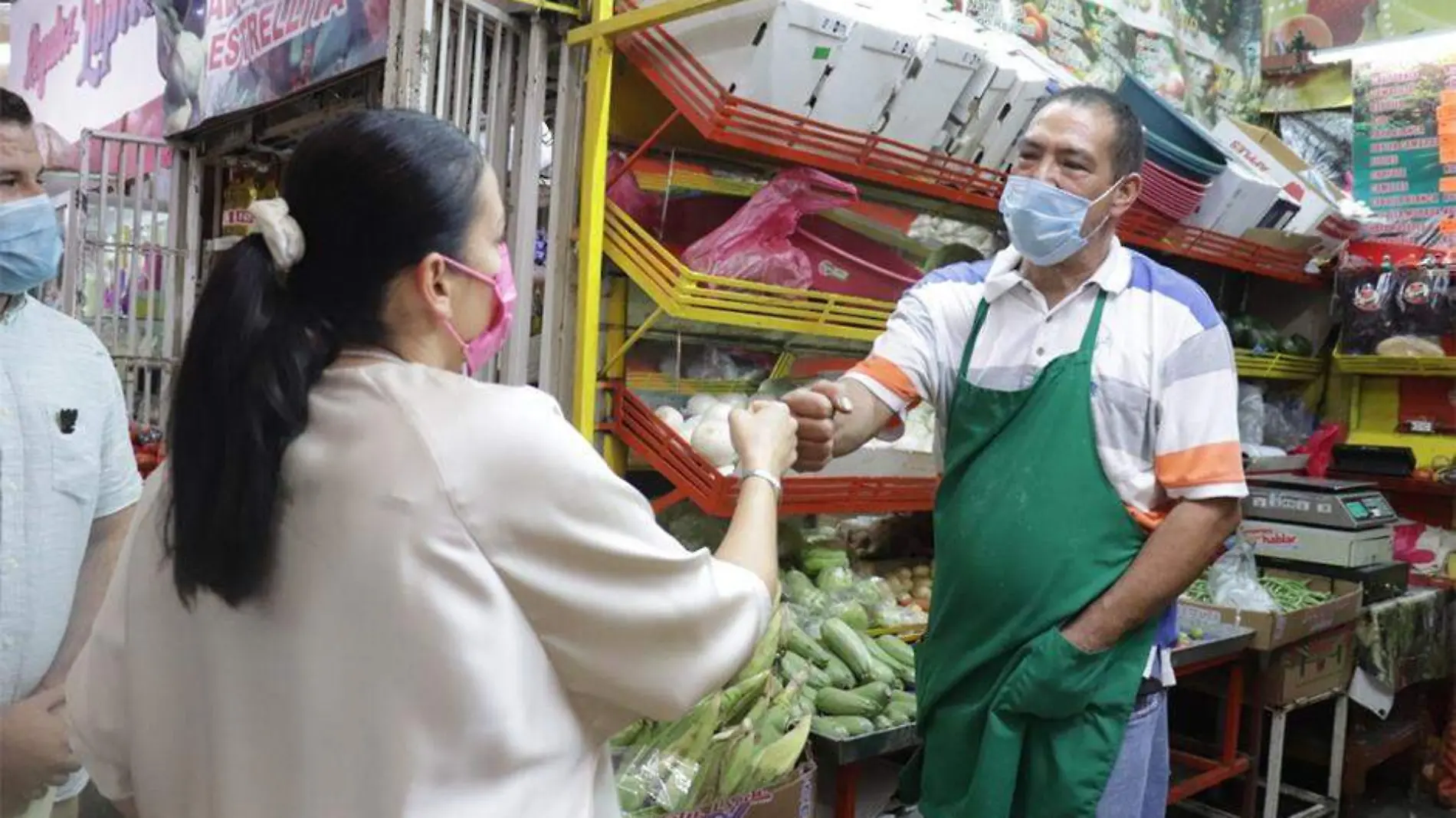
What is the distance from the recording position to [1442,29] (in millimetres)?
4793

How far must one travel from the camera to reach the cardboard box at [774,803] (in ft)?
Result: 6.95

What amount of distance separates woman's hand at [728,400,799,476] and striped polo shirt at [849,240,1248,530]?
1.31 feet

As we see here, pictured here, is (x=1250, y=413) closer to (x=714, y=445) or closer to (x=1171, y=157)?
(x=1171, y=157)

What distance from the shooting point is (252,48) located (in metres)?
3.55

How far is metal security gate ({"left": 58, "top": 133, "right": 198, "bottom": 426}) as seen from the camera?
4.13m

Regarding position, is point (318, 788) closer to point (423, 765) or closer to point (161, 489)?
point (423, 765)

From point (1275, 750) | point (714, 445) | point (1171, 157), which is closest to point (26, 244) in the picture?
point (714, 445)

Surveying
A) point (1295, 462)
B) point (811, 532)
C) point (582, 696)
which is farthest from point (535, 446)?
point (1295, 462)

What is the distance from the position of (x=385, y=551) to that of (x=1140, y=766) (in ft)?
4.62

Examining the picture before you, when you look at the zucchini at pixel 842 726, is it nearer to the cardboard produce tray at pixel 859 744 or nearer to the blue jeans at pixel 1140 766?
the cardboard produce tray at pixel 859 744

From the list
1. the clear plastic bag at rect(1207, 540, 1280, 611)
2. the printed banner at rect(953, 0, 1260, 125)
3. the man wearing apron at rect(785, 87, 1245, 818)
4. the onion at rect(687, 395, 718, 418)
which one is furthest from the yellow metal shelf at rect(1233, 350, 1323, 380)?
the man wearing apron at rect(785, 87, 1245, 818)

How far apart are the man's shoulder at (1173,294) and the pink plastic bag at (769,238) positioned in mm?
1016

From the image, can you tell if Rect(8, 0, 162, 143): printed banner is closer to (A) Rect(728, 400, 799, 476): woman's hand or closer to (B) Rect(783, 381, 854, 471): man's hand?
(B) Rect(783, 381, 854, 471): man's hand

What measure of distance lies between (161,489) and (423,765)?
409mm
